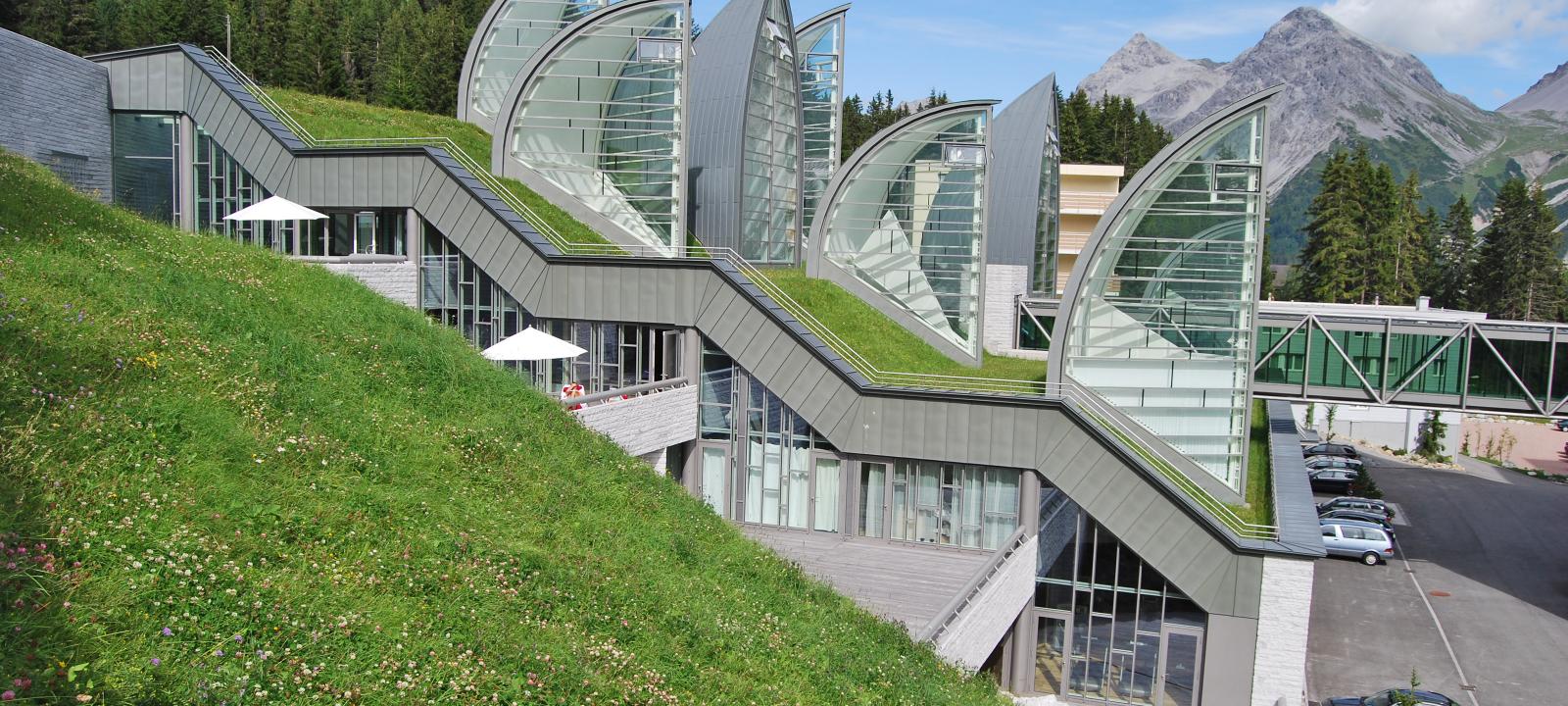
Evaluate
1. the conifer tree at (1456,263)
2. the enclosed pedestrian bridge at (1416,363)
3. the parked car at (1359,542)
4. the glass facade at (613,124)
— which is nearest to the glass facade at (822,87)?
the glass facade at (613,124)

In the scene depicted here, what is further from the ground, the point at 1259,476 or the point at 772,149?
the point at 772,149

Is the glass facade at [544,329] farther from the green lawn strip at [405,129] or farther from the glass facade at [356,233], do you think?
the green lawn strip at [405,129]

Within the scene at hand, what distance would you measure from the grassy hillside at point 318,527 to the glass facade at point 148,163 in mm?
9860

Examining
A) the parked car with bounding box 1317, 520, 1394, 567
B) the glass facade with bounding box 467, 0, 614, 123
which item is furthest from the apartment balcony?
the glass facade with bounding box 467, 0, 614, 123

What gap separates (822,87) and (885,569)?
2070 centimetres

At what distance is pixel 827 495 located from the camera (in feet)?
79.0

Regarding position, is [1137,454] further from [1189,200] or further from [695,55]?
[695,55]

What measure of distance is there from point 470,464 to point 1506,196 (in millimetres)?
82374

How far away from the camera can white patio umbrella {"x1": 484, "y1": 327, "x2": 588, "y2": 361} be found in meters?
21.3

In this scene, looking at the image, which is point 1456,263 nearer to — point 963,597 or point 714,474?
point 714,474

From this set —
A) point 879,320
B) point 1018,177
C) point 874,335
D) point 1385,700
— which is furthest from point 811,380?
point 1018,177

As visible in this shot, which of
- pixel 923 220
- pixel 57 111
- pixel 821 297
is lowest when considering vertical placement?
pixel 821 297

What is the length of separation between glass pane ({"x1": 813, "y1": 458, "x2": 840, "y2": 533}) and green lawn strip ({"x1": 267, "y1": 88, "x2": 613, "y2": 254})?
8191mm

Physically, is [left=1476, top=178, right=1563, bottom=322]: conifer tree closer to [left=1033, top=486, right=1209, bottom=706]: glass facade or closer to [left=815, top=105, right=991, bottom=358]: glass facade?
[left=815, top=105, right=991, bottom=358]: glass facade
